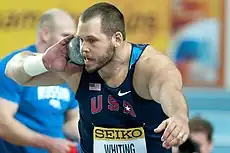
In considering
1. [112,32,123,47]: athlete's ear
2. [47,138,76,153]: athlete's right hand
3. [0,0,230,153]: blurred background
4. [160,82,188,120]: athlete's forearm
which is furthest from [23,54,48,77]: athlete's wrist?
[0,0,230,153]: blurred background

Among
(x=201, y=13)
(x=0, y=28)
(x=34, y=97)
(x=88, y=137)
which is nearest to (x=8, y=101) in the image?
(x=34, y=97)

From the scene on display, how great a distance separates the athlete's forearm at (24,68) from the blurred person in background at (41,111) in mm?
608

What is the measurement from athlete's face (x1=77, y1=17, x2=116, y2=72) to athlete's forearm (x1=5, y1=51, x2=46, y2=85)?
1.63 ft

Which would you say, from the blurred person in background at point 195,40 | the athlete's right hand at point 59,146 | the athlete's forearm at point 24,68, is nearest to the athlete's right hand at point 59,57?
the athlete's forearm at point 24,68

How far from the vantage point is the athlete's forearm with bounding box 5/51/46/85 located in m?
4.34

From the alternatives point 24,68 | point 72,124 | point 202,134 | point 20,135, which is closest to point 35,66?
point 24,68

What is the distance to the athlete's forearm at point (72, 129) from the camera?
18.2 feet

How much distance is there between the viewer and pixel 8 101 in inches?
205

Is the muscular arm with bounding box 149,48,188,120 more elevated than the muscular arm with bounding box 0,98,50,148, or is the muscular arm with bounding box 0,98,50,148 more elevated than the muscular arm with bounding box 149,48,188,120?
the muscular arm with bounding box 149,48,188,120

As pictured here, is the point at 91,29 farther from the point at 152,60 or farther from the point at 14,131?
the point at 14,131

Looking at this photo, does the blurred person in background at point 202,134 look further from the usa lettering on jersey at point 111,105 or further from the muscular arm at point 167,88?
the muscular arm at point 167,88

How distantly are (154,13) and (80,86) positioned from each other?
5.55 meters

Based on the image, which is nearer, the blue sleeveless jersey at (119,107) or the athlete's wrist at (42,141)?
the blue sleeveless jersey at (119,107)

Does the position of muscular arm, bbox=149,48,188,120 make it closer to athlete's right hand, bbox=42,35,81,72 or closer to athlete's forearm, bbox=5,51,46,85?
athlete's right hand, bbox=42,35,81,72
